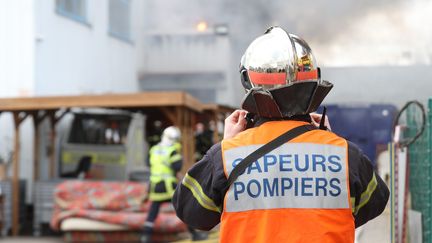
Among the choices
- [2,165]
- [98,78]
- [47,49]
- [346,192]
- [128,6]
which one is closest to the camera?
[346,192]

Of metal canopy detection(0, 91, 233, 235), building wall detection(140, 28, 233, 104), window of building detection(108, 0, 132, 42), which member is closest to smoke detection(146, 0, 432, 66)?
building wall detection(140, 28, 233, 104)

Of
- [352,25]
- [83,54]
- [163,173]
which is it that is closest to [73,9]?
[83,54]

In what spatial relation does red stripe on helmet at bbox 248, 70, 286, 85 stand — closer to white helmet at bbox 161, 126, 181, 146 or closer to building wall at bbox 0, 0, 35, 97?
white helmet at bbox 161, 126, 181, 146

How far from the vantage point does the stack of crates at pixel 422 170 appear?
4051 mm

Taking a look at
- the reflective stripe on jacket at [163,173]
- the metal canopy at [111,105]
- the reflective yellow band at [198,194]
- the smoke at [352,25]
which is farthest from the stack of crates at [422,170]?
the smoke at [352,25]

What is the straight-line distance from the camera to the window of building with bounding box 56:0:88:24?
12727 mm

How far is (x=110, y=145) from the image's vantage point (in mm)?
12141

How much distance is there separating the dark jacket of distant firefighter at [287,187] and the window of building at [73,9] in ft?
36.2

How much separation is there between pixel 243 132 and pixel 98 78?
1247 centimetres

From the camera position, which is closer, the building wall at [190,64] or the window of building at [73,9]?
the window of building at [73,9]

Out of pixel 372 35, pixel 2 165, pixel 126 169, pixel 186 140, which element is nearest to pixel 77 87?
pixel 126 169

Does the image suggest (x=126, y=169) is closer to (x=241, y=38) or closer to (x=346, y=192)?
(x=241, y=38)

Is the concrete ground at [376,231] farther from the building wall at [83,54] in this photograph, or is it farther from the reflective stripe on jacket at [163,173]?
the building wall at [83,54]

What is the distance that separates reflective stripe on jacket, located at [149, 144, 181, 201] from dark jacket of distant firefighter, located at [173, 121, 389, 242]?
19.5 feet
